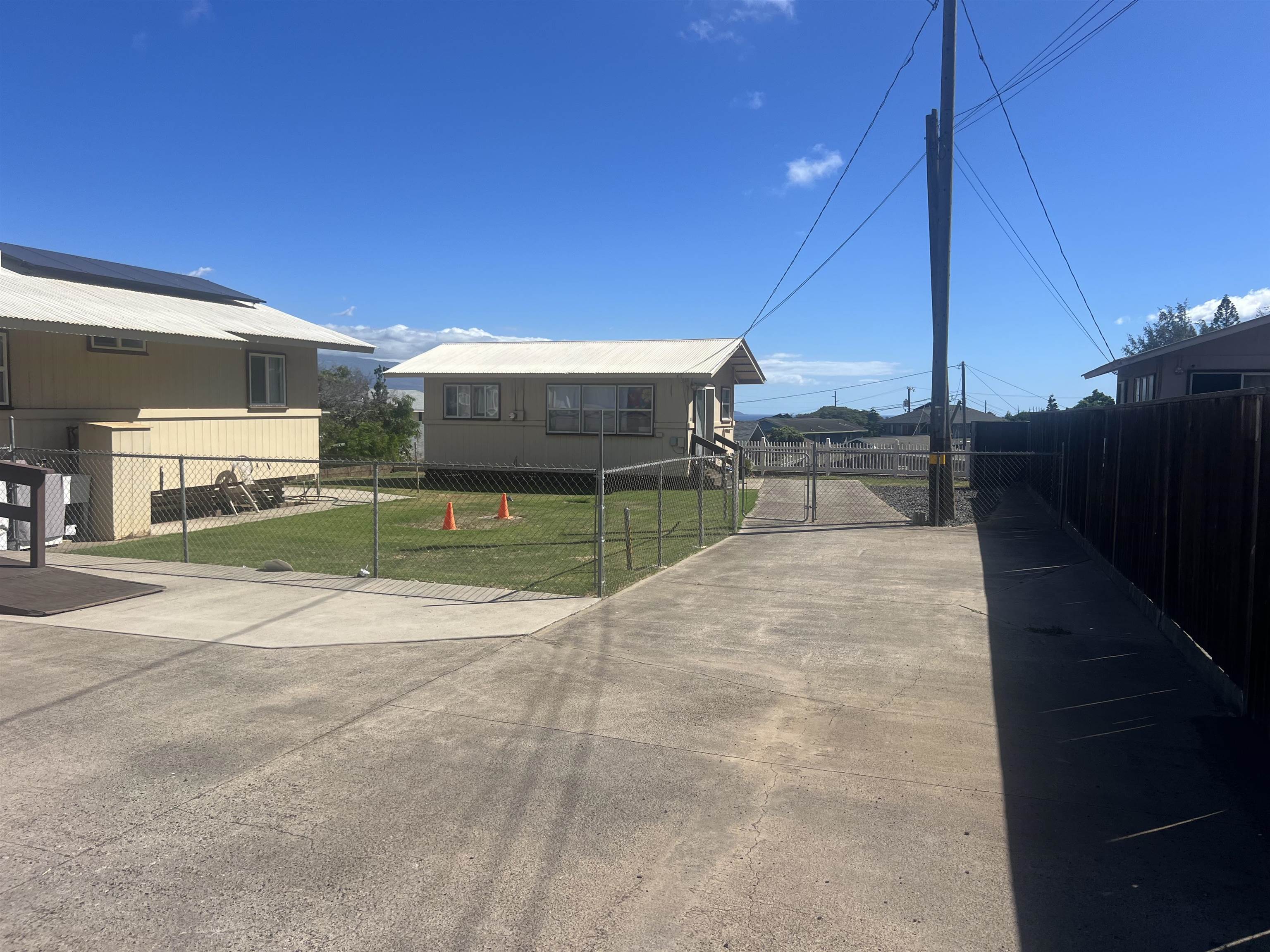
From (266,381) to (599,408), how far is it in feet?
27.6

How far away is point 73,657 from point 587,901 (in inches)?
200

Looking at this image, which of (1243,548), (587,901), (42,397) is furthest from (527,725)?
(42,397)

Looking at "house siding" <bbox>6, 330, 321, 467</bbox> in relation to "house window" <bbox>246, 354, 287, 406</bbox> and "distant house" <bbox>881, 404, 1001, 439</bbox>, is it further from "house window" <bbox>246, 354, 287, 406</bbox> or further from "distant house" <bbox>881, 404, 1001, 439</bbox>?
"distant house" <bbox>881, 404, 1001, 439</bbox>

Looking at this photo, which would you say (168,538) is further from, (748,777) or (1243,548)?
(1243,548)

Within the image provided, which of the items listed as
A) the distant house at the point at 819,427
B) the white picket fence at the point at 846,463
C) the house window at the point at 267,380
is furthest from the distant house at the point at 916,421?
the house window at the point at 267,380

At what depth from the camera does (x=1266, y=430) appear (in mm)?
5293

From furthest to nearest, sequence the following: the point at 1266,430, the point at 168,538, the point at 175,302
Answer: the point at 175,302 < the point at 168,538 < the point at 1266,430

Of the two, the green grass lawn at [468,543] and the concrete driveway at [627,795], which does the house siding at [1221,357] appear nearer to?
the green grass lawn at [468,543]

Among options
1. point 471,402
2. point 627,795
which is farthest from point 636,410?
point 627,795

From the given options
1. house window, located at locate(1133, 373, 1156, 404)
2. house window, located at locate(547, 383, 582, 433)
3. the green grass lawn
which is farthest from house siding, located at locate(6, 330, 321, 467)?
house window, located at locate(1133, 373, 1156, 404)

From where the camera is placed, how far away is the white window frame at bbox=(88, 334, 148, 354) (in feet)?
46.7

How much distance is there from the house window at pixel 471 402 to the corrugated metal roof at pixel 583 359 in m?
0.53

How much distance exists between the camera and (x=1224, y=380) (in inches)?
646

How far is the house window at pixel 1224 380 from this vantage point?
16.0m
